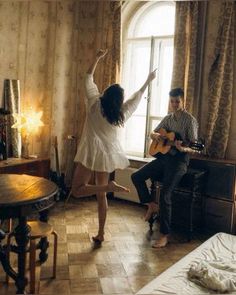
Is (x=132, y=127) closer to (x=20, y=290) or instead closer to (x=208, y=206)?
(x=208, y=206)

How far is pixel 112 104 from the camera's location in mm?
3211

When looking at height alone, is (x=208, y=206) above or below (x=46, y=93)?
below

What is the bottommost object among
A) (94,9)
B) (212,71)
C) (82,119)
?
(82,119)

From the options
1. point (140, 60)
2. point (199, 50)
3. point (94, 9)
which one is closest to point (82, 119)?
point (140, 60)

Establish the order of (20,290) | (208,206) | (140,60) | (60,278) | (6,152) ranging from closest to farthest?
(20,290) → (60,278) → (208,206) → (6,152) → (140,60)

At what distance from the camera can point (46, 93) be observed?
5.07 meters

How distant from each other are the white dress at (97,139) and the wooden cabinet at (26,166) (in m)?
1.16

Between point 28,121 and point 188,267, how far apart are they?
2682 millimetres

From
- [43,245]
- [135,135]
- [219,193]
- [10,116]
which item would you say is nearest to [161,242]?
[219,193]

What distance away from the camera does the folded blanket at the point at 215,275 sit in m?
2.45

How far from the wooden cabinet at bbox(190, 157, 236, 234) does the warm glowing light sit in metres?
1.93

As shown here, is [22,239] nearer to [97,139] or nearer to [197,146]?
[97,139]

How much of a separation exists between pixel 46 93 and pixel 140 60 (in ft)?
4.42

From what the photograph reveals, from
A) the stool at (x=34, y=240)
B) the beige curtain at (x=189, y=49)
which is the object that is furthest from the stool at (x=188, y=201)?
the stool at (x=34, y=240)
